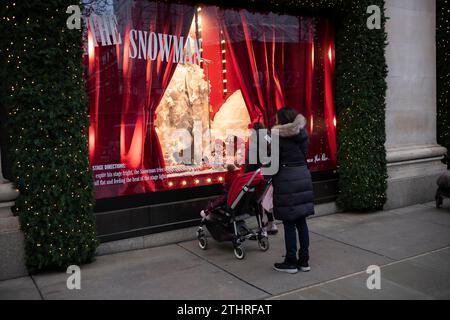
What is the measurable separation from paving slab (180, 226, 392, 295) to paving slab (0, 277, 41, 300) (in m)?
2.10

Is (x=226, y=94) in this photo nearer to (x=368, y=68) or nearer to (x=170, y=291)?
(x=368, y=68)

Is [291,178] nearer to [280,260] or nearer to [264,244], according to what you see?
[280,260]

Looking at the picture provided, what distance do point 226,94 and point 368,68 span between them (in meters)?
2.55

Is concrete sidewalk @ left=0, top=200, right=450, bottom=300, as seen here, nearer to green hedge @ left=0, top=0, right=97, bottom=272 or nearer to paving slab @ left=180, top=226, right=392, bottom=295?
paving slab @ left=180, top=226, right=392, bottom=295

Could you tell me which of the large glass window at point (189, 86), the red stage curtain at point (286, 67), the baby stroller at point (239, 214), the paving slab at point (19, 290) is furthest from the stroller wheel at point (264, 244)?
the paving slab at point (19, 290)

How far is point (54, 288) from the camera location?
A: 5109 mm

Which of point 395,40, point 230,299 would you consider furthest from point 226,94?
point 230,299

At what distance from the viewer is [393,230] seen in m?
7.40

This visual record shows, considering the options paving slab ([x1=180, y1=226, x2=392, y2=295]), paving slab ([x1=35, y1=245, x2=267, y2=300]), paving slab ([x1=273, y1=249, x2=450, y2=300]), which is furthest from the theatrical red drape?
paving slab ([x1=273, y1=249, x2=450, y2=300])

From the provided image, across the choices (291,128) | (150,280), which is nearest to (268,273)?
(150,280)

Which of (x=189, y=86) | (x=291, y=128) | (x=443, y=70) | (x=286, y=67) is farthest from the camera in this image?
(x=443, y=70)

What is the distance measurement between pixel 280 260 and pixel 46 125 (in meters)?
3.28

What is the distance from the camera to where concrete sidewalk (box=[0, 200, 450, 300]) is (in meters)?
4.93

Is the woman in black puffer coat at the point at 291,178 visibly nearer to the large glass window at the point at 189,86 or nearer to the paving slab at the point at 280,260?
the paving slab at the point at 280,260
